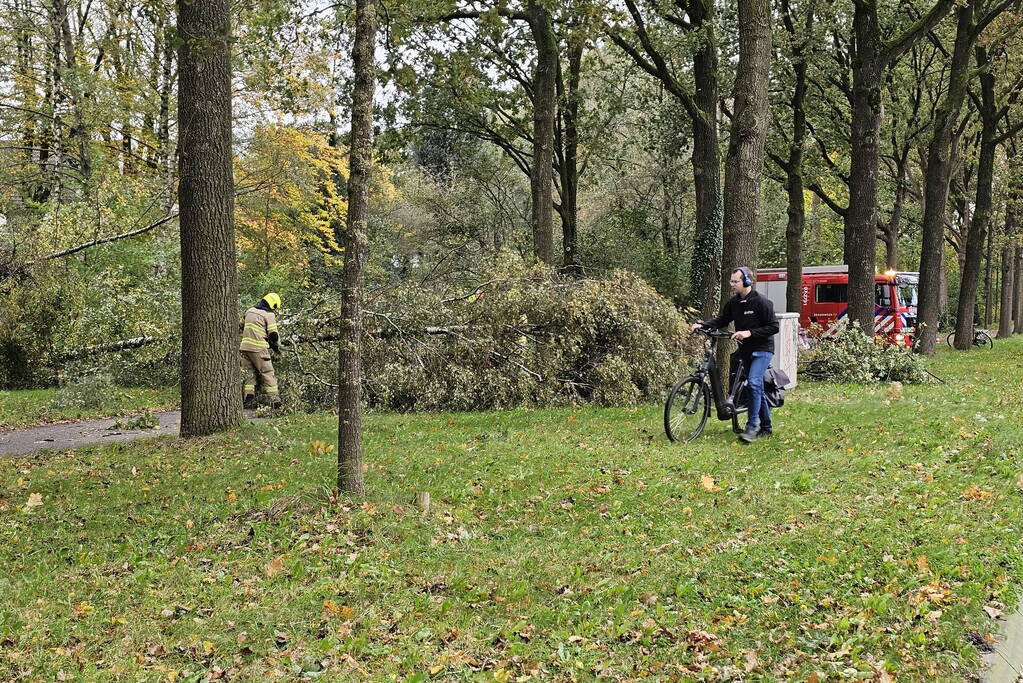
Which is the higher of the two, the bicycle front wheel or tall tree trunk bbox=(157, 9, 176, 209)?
tall tree trunk bbox=(157, 9, 176, 209)

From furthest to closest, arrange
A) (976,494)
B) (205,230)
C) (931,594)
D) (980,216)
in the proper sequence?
(980,216), (205,230), (976,494), (931,594)

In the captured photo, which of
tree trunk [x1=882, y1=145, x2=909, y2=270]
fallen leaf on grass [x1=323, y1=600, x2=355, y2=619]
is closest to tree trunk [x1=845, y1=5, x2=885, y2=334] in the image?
tree trunk [x1=882, y1=145, x2=909, y2=270]

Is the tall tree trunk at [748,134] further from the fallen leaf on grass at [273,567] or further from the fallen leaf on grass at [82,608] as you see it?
the fallen leaf on grass at [82,608]

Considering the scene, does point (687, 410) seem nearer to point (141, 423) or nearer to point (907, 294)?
point (141, 423)

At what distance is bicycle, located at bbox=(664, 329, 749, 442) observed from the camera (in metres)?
9.39

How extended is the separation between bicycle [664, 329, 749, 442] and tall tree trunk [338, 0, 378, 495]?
3972 millimetres

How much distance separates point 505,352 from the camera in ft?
44.4

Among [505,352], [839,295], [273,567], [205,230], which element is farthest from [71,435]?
[839,295]

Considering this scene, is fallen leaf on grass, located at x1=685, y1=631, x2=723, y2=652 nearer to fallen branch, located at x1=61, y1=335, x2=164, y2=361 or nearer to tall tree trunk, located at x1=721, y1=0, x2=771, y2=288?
tall tree trunk, located at x1=721, y1=0, x2=771, y2=288

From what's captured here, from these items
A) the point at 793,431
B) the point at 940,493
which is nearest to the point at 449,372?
the point at 793,431

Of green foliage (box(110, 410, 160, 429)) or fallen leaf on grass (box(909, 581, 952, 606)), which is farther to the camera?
green foliage (box(110, 410, 160, 429))

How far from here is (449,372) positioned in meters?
13.3

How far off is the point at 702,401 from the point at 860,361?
264 inches

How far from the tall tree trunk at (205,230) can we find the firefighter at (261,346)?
9.57ft
